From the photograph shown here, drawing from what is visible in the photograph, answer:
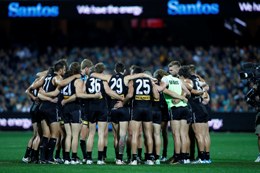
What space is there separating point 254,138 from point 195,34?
43.2 ft

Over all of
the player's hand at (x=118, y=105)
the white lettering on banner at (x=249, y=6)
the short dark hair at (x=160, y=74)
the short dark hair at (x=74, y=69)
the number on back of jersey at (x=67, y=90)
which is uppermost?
the white lettering on banner at (x=249, y=6)

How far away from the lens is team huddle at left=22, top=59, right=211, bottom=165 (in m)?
16.8

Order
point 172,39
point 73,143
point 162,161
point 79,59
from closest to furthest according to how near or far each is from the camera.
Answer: point 73,143, point 162,161, point 79,59, point 172,39

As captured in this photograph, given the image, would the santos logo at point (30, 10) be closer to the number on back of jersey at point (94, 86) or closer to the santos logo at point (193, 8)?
the santos logo at point (193, 8)

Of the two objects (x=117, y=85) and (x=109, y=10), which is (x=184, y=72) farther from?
(x=109, y=10)

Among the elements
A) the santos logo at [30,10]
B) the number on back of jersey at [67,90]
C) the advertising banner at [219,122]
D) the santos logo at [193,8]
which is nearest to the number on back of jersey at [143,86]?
the number on back of jersey at [67,90]

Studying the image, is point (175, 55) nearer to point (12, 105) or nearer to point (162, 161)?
point (12, 105)

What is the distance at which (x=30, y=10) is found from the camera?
29.1 metres

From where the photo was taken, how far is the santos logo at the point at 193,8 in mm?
28734

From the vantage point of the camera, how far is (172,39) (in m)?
39.6

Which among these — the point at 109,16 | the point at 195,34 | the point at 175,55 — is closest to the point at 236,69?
the point at 175,55

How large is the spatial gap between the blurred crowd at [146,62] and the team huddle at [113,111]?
49.3 ft

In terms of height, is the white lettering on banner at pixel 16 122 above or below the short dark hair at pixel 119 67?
below

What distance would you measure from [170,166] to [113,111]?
1.98 m
